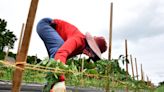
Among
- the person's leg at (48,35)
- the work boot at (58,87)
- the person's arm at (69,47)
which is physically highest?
the person's leg at (48,35)

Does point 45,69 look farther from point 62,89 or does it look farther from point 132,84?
point 132,84

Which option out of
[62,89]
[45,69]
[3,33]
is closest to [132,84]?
[62,89]

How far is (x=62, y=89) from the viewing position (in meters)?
4.71

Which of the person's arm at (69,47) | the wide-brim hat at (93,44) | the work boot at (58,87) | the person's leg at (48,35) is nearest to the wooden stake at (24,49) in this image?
the work boot at (58,87)

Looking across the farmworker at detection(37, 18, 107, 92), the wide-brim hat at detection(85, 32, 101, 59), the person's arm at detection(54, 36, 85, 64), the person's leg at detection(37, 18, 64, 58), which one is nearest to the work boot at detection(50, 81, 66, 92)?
the person's arm at detection(54, 36, 85, 64)

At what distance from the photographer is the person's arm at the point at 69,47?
507 centimetres

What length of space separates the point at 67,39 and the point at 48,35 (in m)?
0.30

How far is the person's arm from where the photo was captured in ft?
16.6

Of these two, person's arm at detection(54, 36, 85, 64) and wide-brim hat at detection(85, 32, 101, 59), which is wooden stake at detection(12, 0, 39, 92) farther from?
wide-brim hat at detection(85, 32, 101, 59)

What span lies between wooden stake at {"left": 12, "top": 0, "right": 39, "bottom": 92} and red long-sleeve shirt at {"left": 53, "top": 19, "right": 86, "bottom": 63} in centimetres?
177

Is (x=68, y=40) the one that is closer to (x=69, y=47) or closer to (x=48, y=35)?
(x=69, y=47)

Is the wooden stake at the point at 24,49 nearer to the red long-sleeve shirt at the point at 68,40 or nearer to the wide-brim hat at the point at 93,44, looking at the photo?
the red long-sleeve shirt at the point at 68,40

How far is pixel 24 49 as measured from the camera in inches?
124

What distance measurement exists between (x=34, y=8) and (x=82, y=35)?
9.21 feet
